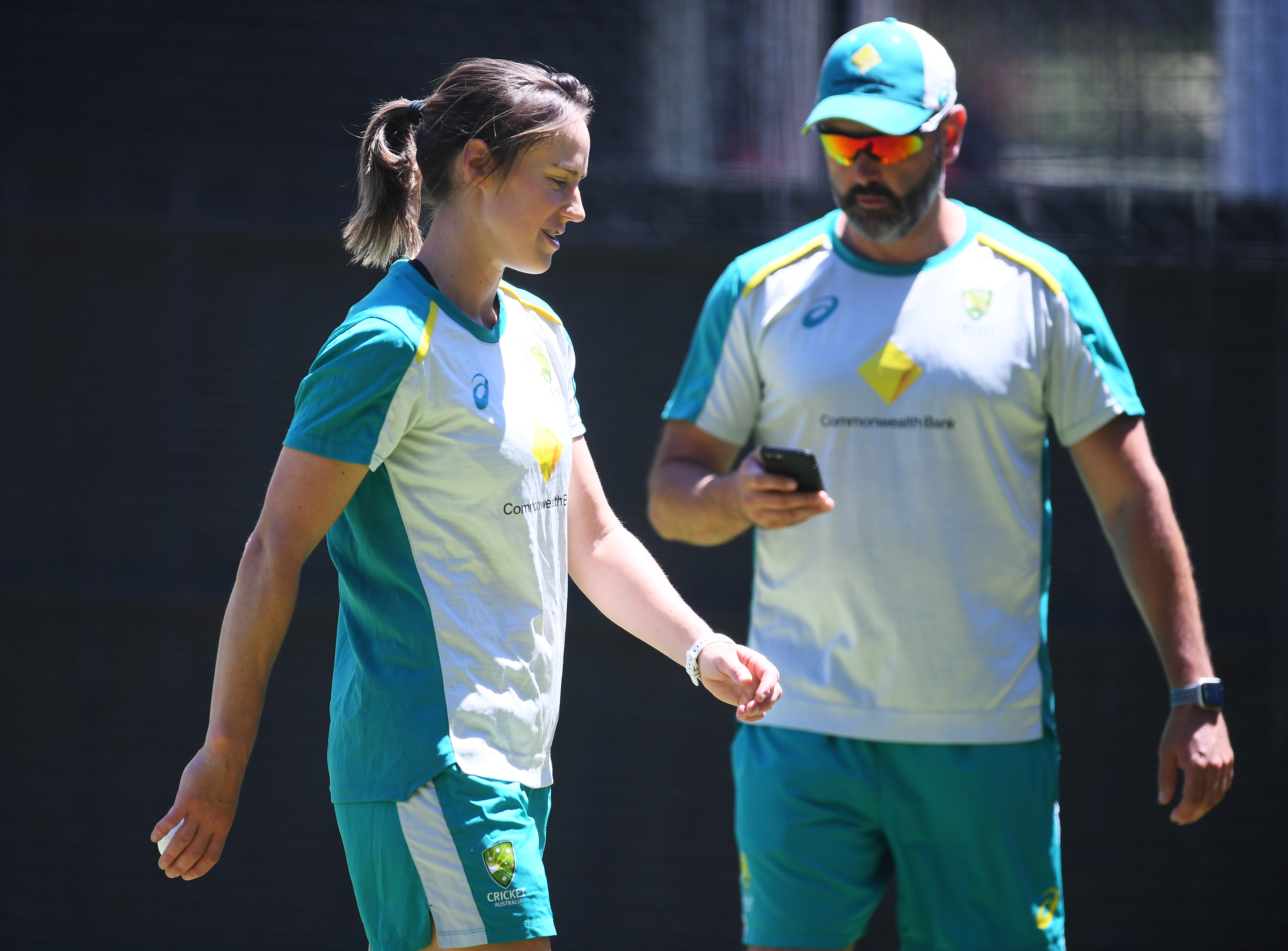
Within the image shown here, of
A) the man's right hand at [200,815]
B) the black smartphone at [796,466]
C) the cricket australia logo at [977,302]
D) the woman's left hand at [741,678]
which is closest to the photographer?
the man's right hand at [200,815]

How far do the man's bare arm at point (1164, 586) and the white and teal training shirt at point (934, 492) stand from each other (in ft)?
0.25

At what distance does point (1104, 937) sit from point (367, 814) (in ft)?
9.60

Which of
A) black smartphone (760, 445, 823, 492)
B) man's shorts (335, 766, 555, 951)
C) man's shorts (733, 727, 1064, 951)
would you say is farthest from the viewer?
man's shorts (733, 727, 1064, 951)

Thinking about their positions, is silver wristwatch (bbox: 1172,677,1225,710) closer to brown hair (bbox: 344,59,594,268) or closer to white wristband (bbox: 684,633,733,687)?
white wristband (bbox: 684,633,733,687)

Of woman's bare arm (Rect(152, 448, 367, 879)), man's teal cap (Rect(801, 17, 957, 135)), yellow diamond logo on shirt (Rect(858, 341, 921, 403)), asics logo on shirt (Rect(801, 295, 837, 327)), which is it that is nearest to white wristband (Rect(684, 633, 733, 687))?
woman's bare arm (Rect(152, 448, 367, 879))

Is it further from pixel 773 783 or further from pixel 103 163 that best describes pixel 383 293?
pixel 103 163

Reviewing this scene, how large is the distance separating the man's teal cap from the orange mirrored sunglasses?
3 centimetres

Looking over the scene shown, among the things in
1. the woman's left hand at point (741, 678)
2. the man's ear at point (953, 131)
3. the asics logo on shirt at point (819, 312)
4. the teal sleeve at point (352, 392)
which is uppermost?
the man's ear at point (953, 131)

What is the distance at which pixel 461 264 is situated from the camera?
2.02 meters

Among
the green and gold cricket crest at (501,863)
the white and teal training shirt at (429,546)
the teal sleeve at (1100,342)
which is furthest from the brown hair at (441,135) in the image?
the teal sleeve at (1100,342)

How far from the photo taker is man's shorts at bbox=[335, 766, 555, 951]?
72.0 inches

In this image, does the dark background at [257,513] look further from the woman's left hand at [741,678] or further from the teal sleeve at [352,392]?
the teal sleeve at [352,392]

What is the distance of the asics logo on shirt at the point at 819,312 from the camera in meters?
2.74

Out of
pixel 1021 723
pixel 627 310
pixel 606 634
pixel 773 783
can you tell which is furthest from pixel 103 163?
pixel 1021 723
